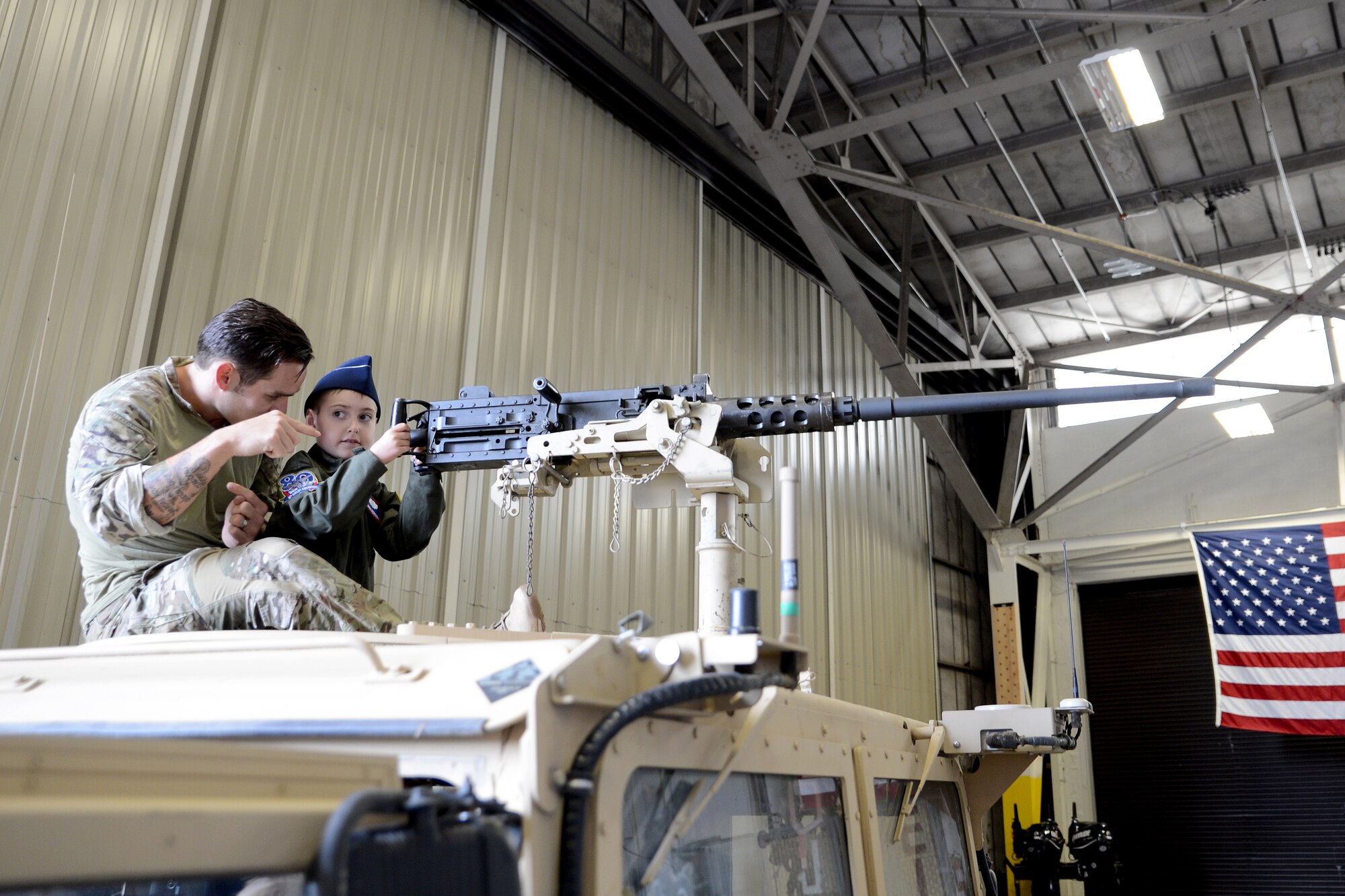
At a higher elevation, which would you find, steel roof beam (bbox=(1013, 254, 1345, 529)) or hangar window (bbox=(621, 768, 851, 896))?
steel roof beam (bbox=(1013, 254, 1345, 529))

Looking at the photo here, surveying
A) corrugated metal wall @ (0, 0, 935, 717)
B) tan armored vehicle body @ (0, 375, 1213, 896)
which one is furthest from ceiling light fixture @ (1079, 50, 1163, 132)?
tan armored vehicle body @ (0, 375, 1213, 896)

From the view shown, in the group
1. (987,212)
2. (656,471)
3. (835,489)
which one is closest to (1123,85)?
(987,212)

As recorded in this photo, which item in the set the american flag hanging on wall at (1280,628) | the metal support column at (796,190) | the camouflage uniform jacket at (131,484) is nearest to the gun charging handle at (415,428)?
the camouflage uniform jacket at (131,484)

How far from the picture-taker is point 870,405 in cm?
421

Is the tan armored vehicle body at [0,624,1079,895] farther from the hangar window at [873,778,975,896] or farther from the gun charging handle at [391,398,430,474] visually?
the gun charging handle at [391,398,430,474]

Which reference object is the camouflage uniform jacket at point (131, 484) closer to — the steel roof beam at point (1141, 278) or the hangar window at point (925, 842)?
the hangar window at point (925, 842)

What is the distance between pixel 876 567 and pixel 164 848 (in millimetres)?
11116

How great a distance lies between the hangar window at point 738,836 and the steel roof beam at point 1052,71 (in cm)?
611

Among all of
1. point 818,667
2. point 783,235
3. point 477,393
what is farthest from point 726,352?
point 477,393

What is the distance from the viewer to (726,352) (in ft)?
31.4

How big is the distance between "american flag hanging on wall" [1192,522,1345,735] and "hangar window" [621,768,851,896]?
10.2 meters

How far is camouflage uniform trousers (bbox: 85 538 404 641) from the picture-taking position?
8.48ft

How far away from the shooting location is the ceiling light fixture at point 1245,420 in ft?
38.9

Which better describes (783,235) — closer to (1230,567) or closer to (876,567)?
(876,567)
